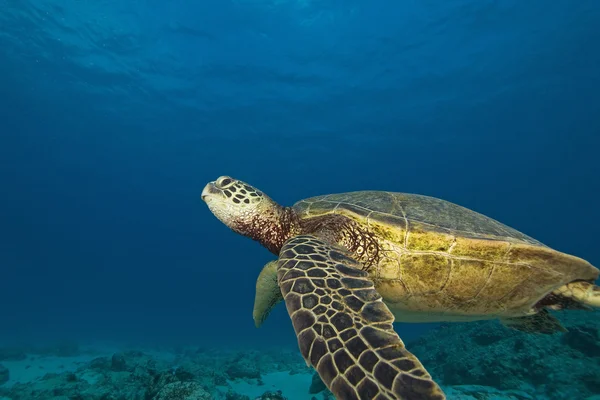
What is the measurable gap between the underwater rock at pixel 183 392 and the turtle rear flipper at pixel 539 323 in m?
4.80

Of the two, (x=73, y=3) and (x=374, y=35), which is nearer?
(x=73, y=3)

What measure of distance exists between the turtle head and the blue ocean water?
20.8 metres

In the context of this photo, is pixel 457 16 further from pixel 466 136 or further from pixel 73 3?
pixel 73 3

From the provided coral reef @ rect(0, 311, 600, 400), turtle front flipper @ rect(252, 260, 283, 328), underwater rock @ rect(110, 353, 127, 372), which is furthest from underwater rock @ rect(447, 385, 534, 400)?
underwater rock @ rect(110, 353, 127, 372)

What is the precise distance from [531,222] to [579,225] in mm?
15424

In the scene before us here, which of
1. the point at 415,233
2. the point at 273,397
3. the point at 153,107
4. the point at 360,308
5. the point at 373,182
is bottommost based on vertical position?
the point at 273,397

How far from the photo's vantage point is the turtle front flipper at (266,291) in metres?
3.88

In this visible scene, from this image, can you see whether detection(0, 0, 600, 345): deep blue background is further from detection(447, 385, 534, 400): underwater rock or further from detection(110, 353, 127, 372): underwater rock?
detection(447, 385, 534, 400): underwater rock

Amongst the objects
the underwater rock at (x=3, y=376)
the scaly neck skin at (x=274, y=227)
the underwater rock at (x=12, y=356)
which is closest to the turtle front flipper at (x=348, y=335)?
the scaly neck skin at (x=274, y=227)

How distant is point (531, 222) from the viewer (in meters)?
75.6

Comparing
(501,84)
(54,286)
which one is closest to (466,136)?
(501,84)

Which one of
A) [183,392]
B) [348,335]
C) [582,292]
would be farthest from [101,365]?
[582,292]

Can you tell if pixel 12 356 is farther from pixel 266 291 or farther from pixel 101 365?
pixel 266 291

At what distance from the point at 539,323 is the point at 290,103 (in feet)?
92.3
